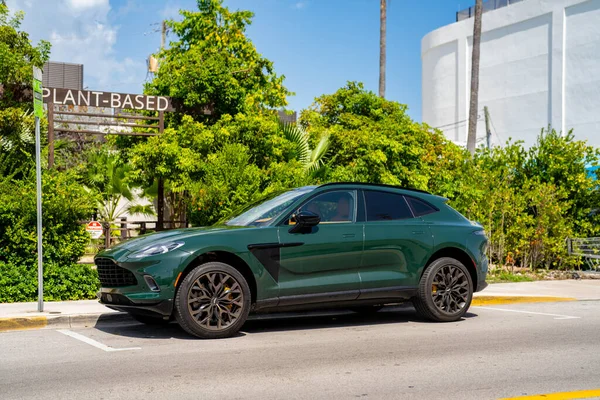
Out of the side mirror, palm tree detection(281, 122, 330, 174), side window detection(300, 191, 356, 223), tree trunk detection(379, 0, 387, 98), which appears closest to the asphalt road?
the side mirror

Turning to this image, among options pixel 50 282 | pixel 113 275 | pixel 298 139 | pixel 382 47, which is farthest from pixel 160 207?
pixel 382 47

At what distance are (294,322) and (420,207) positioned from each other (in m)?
2.31

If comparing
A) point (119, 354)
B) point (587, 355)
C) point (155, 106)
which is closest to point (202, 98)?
point (155, 106)

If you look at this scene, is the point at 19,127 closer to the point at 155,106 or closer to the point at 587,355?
the point at 155,106

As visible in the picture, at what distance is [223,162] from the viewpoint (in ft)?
43.3

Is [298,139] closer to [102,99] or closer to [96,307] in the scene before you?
[102,99]

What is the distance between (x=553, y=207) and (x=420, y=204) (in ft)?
27.5

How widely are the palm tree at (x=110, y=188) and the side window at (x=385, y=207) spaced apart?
14068mm

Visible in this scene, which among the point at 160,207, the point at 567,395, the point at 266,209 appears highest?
the point at 266,209

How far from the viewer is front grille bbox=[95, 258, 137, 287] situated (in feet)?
26.3

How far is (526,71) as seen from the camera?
39.6 meters

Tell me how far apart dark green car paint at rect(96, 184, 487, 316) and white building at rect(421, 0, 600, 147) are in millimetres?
29926

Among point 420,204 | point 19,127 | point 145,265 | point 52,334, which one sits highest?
point 19,127

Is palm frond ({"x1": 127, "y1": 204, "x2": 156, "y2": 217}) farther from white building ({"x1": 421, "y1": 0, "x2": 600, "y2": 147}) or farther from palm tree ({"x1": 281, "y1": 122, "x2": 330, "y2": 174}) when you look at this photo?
white building ({"x1": 421, "y1": 0, "x2": 600, "y2": 147})
